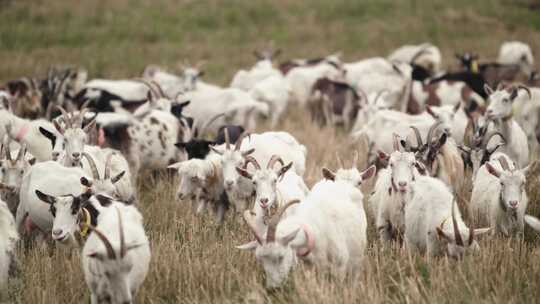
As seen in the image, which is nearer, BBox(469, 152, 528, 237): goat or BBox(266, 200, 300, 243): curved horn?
BBox(266, 200, 300, 243): curved horn

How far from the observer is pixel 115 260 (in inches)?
208

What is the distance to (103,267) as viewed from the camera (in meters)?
5.33

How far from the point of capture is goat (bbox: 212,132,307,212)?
7.90m

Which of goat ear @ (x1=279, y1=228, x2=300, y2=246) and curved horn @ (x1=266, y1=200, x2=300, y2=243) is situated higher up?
curved horn @ (x1=266, y1=200, x2=300, y2=243)

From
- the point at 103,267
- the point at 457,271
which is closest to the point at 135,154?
the point at 103,267

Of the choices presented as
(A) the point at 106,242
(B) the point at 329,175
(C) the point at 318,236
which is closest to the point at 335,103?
(B) the point at 329,175

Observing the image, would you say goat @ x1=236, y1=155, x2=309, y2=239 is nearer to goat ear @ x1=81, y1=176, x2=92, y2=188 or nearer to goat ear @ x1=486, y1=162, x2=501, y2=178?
goat ear @ x1=81, y1=176, x2=92, y2=188

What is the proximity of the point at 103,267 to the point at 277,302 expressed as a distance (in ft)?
4.52

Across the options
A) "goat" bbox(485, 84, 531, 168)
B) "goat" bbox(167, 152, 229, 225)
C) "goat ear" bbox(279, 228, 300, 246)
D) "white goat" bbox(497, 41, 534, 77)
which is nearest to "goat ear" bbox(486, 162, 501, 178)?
"goat" bbox(485, 84, 531, 168)

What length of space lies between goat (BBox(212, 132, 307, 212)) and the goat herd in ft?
0.06

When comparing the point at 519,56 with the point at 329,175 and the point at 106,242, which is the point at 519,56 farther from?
the point at 106,242

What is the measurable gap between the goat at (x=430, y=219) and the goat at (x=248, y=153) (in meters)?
1.97

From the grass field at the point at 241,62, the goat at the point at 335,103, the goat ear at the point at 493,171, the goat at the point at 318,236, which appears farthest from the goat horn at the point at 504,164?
the goat at the point at 335,103

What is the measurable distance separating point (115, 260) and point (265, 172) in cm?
204
